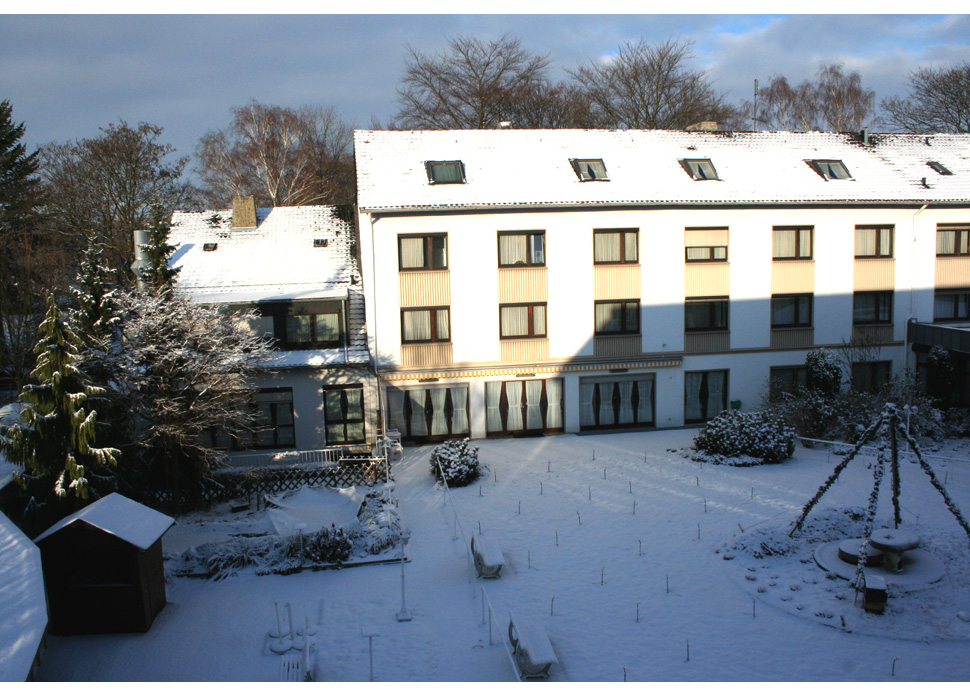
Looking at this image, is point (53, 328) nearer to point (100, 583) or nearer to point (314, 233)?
point (100, 583)

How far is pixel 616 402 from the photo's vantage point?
2488cm

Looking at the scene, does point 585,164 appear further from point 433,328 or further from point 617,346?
point 433,328

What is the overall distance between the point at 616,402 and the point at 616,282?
4.41m

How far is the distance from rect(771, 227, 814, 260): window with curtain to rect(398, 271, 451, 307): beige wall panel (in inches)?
483

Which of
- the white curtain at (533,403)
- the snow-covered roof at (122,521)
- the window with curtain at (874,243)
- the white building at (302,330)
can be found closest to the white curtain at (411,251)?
the white building at (302,330)

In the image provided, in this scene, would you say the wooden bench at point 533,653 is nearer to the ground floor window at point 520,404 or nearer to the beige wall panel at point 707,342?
the ground floor window at point 520,404

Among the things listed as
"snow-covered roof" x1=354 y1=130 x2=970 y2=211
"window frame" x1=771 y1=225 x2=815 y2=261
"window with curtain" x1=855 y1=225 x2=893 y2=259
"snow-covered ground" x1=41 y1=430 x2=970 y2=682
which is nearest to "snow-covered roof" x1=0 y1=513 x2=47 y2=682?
"snow-covered ground" x1=41 y1=430 x2=970 y2=682

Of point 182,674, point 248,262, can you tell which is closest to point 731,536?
point 182,674

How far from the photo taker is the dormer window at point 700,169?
25375 millimetres

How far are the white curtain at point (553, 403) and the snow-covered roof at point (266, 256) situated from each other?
7.97 metres

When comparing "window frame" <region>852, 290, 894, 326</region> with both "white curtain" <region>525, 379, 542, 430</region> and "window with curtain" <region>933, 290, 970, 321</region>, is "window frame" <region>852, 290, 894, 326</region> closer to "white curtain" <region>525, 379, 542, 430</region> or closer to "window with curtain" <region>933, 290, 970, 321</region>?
"window with curtain" <region>933, 290, 970, 321</region>

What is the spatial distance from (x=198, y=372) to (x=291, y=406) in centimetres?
543

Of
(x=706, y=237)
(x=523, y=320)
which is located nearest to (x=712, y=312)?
(x=706, y=237)

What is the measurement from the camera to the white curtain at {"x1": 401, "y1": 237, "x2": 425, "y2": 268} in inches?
912
